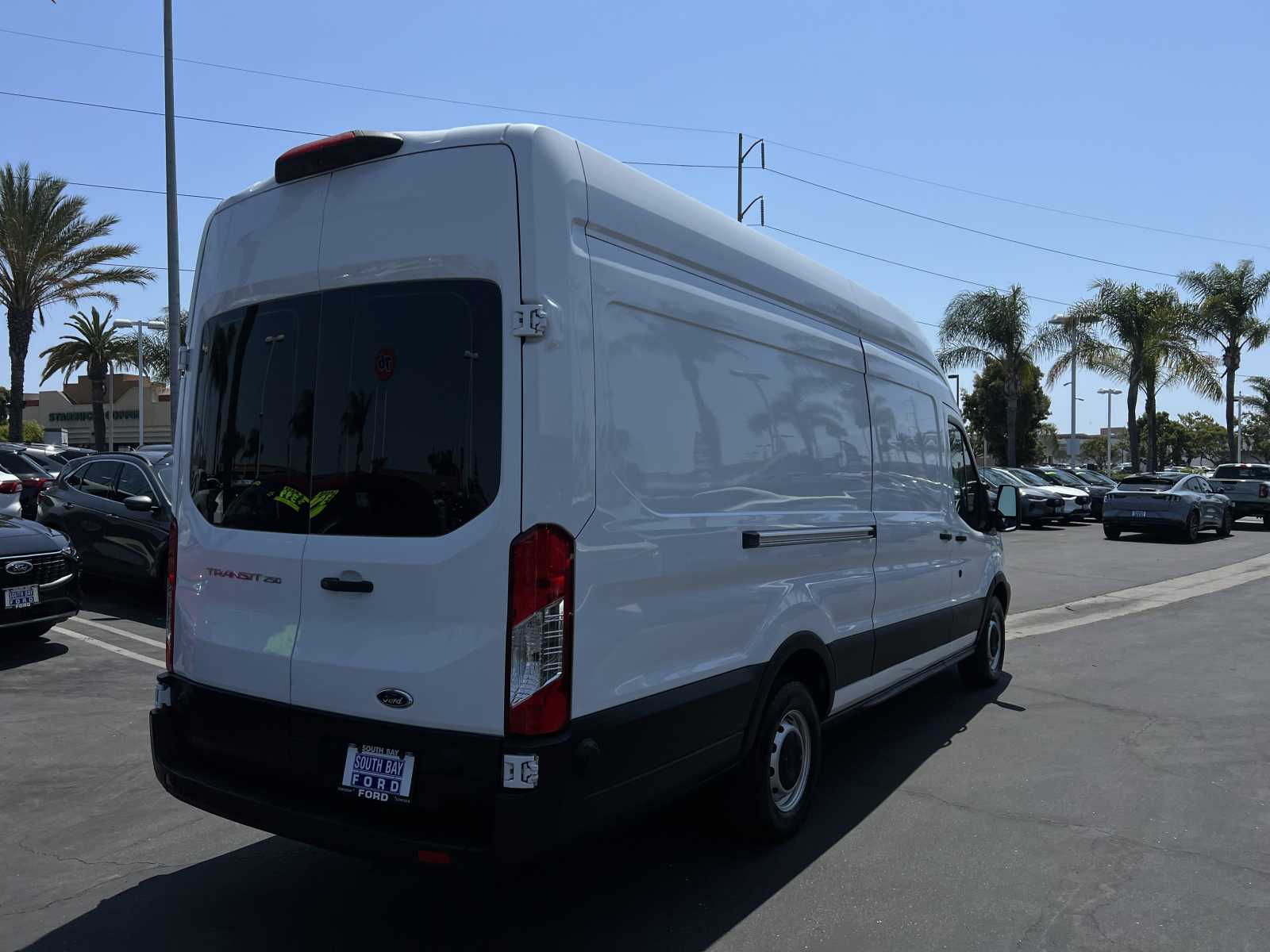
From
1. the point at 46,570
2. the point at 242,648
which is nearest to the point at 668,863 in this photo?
the point at 242,648

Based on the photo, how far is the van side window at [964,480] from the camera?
21.8 feet

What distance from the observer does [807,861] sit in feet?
13.9

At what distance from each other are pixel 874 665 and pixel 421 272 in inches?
127

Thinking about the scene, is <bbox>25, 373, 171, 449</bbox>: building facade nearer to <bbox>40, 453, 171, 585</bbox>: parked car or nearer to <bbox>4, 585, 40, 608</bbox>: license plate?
<bbox>40, 453, 171, 585</bbox>: parked car

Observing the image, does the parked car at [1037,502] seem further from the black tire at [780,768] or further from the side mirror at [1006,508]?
the black tire at [780,768]

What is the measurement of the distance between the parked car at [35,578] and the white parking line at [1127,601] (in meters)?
8.51

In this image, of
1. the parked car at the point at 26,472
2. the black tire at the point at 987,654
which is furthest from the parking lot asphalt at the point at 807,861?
the parked car at the point at 26,472

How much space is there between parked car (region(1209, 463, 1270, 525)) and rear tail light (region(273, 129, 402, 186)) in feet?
93.2

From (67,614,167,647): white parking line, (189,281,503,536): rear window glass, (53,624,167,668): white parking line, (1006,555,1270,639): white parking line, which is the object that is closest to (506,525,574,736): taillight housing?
(189,281,503,536): rear window glass

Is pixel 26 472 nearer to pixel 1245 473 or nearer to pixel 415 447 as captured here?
pixel 415 447

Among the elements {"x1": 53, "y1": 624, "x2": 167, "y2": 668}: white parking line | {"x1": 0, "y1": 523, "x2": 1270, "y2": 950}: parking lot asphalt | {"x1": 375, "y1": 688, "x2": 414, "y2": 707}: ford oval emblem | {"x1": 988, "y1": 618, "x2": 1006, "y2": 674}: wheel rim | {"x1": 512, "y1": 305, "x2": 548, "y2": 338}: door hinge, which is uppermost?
{"x1": 512, "y1": 305, "x2": 548, "y2": 338}: door hinge

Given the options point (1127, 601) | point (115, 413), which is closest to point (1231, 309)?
point (1127, 601)

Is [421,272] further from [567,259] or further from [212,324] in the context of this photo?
[212,324]

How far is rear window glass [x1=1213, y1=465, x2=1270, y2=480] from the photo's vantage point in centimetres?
2722
